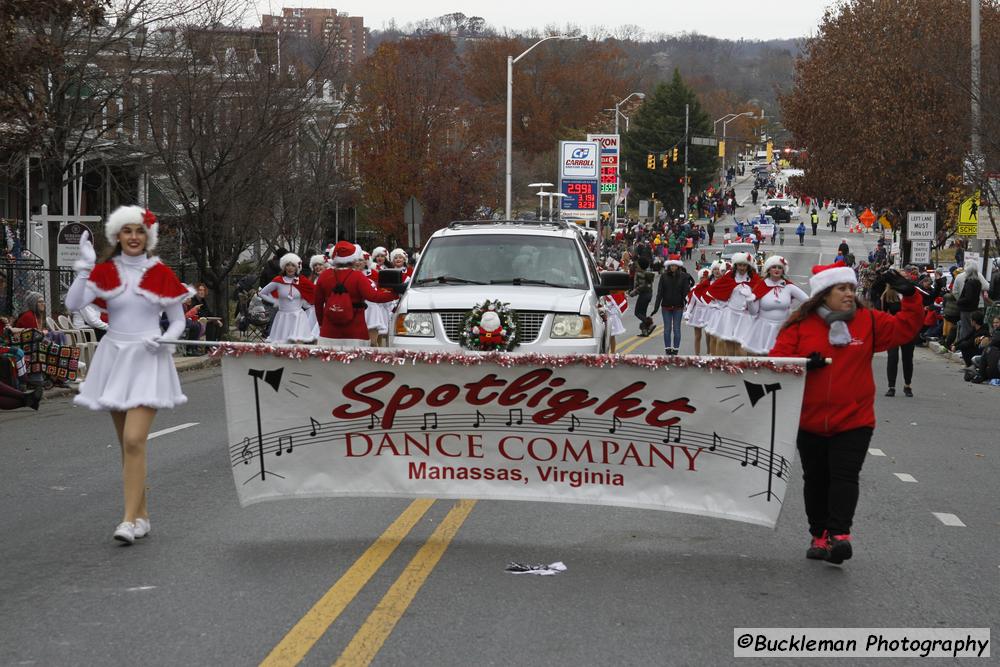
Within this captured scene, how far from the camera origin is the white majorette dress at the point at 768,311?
17578 mm

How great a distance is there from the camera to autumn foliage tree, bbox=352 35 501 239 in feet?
155

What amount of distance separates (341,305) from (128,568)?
6.35 meters

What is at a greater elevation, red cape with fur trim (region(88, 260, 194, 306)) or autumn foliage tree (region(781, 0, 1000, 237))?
autumn foliage tree (region(781, 0, 1000, 237))

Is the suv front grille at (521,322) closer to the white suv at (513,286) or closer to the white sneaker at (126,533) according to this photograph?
the white suv at (513,286)

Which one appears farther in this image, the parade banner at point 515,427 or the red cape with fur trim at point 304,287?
the red cape with fur trim at point 304,287

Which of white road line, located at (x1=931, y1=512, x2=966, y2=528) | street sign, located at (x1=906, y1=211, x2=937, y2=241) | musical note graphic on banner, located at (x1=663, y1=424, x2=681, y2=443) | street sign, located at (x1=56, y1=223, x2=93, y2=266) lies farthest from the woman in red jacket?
street sign, located at (x1=906, y1=211, x2=937, y2=241)

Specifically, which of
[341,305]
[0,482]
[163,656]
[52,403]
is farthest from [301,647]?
[52,403]

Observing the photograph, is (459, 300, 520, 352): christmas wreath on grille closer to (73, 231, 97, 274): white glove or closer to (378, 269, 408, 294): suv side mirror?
(378, 269, 408, 294): suv side mirror

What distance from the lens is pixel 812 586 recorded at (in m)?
7.04

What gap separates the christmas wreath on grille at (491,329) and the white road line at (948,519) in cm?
394

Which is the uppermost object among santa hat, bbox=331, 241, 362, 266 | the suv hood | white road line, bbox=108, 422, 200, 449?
santa hat, bbox=331, 241, 362, 266

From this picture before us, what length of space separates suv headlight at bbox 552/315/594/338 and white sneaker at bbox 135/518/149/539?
495 centimetres

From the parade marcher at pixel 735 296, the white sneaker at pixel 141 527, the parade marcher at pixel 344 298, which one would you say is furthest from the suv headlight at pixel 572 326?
the parade marcher at pixel 735 296

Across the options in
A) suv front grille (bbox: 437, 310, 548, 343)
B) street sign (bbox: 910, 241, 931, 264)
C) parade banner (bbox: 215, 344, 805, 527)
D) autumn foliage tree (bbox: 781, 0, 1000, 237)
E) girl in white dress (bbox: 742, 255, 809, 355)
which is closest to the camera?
parade banner (bbox: 215, 344, 805, 527)
